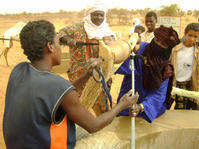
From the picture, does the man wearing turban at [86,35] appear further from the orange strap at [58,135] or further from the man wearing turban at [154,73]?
the orange strap at [58,135]

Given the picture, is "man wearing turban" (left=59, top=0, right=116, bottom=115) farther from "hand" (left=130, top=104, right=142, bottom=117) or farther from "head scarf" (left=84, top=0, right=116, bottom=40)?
"hand" (left=130, top=104, right=142, bottom=117)

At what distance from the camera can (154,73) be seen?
80.6 inches

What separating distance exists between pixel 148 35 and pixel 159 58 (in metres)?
2.62

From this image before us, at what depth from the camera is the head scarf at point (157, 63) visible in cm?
195

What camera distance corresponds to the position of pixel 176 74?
3334 millimetres

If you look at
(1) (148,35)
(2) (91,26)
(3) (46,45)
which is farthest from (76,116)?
(1) (148,35)

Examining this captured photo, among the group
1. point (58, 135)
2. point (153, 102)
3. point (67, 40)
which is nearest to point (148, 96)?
point (153, 102)

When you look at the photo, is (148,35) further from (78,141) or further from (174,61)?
(78,141)

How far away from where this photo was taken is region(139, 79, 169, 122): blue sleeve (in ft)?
6.79

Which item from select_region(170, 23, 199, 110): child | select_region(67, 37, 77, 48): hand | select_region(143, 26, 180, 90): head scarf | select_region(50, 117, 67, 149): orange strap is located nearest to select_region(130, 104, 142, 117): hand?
select_region(143, 26, 180, 90): head scarf

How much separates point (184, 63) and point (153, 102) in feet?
4.74

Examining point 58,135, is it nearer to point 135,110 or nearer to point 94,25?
point 135,110

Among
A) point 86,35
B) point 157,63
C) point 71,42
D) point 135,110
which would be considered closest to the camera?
point 135,110

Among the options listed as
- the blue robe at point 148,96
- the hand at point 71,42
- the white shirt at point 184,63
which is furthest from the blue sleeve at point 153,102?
the white shirt at point 184,63
